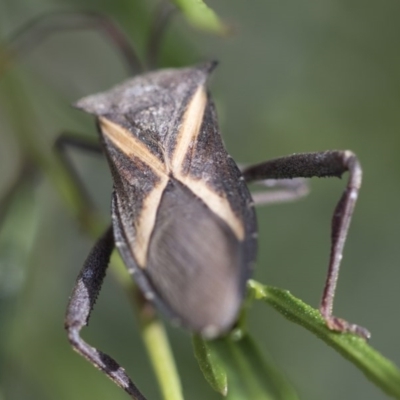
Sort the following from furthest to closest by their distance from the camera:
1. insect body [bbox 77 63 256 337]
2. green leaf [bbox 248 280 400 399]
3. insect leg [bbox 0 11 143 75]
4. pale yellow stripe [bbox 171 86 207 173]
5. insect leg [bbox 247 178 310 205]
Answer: insect leg [bbox 247 178 310 205] → insect leg [bbox 0 11 143 75] → pale yellow stripe [bbox 171 86 207 173] → insect body [bbox 77 63 256 337] → green leaf [bbox 248 280 400 399]

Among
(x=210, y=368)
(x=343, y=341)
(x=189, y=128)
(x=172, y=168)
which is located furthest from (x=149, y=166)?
(x=343, y=341)

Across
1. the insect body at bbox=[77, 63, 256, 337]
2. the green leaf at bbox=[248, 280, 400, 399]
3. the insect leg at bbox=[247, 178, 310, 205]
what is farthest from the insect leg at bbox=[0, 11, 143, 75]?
the green leaf at bbox=[248, 280, 400, 399]

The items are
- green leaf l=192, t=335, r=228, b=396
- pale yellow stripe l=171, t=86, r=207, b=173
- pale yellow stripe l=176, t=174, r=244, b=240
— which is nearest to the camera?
green leaf l=192, t=335, r=228, b=396

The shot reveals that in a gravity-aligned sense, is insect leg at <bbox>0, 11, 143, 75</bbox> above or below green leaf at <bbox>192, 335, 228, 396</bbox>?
above

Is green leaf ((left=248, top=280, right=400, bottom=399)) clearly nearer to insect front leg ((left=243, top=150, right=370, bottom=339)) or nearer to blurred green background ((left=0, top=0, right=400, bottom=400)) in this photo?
insect front leg ((left=243, top=150, right=370, bottom=339))

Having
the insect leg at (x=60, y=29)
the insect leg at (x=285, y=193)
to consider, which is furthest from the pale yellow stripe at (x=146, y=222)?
the insect leg at (x=60, y=29)

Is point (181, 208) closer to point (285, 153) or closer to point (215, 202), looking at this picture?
point (215, 202)
